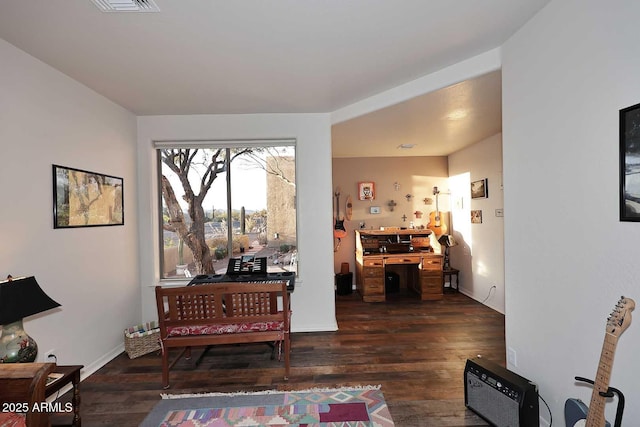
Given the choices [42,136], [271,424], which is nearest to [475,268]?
[271,424]

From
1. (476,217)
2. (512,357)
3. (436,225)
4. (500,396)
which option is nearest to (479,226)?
(476,217)

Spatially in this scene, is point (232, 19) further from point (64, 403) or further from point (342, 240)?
point (342, 240)

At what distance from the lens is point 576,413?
1.55 m

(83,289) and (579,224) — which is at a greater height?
(579,224)

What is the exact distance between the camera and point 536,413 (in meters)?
1.83

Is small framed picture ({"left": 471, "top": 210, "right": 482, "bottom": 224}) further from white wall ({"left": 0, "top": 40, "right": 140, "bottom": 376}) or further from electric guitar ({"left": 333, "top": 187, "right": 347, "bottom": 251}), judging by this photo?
white wall ({"left": 0, "top": 40, "right": 140, "bottom": 376})

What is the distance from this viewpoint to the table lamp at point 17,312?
5.95 feet

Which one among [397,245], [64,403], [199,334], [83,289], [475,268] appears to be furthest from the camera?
[397,245]

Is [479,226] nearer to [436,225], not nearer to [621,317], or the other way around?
[436,225]

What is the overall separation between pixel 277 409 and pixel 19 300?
1.84 m

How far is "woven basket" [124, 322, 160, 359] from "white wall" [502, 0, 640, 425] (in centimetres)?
343

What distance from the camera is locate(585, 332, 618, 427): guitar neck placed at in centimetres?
133

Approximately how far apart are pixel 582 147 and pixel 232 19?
2164 millimetres

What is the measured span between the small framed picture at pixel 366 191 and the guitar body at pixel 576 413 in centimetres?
457
